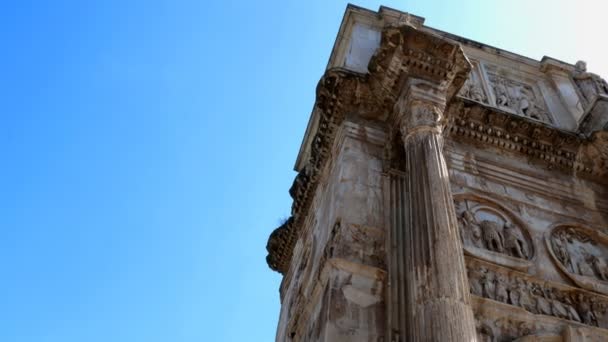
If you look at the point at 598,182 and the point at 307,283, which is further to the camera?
the point at 598,182

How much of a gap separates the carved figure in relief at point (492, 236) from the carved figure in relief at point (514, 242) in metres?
0.10

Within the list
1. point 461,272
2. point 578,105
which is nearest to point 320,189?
point 461,272

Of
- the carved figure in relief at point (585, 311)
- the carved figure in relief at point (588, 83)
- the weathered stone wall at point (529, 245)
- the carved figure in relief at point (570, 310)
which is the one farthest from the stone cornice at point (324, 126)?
the carved figure in relief at point (588, 83)

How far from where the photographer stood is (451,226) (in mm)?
6996

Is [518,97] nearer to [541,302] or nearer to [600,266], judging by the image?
[600,266]

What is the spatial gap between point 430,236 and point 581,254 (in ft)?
12.1

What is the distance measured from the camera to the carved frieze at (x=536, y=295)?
773 centimetres

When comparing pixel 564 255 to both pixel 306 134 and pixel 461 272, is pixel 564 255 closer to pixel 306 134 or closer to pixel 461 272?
pixel 461 272

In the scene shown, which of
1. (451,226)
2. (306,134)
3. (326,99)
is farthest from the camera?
(306,134)

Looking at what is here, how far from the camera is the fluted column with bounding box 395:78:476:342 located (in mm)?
5879

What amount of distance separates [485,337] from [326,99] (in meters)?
4.69

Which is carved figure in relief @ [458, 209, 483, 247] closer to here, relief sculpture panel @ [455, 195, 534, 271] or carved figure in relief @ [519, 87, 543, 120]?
relief sculpture panel @ [455, 195, 534, 271]

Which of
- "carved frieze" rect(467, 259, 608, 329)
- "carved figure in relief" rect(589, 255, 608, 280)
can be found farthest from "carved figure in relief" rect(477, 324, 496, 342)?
"carved figure in relief" rect(589, 255, 608, 280)

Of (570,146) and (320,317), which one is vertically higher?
(570,146)
